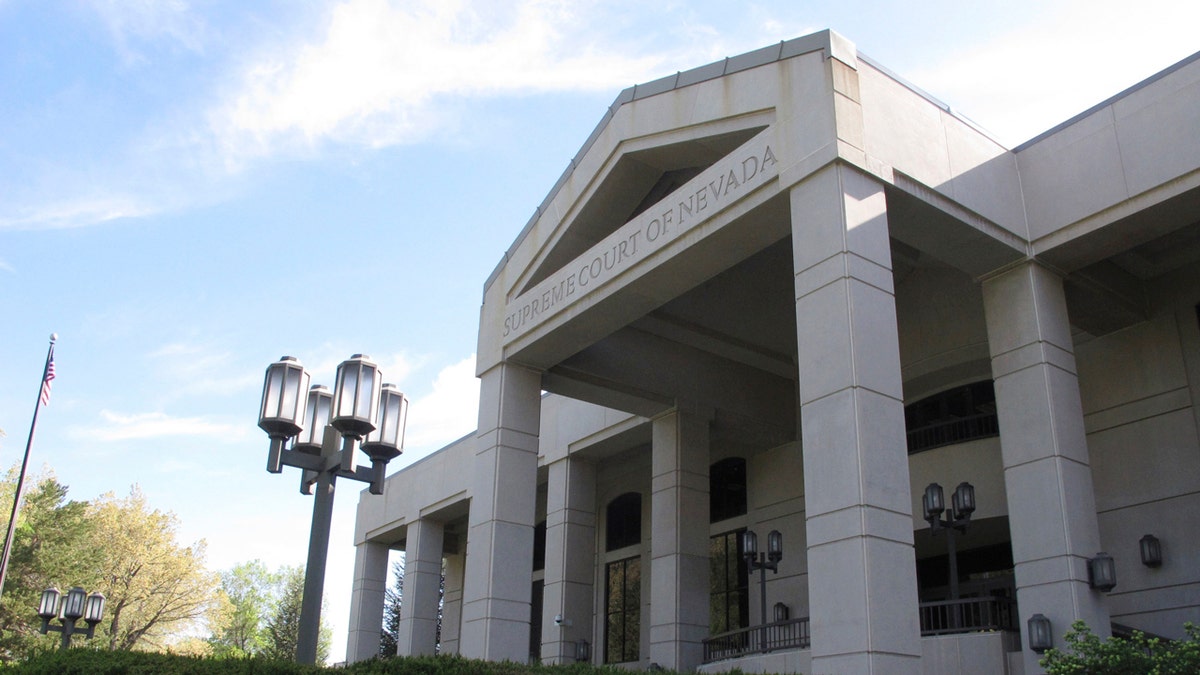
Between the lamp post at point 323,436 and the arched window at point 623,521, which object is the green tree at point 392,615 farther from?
the lamp post at point 323,436

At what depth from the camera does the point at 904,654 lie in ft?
37.4

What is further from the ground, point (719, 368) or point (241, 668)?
point (719, 368)

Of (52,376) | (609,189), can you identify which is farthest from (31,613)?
(609,189)

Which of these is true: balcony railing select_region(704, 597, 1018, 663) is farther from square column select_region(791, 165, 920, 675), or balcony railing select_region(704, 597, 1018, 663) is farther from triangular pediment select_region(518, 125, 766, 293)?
triangular pediment select_region(518, 125, 766, 293)

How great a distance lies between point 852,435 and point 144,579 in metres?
36.8

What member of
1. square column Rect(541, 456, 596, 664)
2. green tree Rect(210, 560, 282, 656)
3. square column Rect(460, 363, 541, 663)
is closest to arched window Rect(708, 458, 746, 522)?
square column Rect(541, 456, 596, 664)

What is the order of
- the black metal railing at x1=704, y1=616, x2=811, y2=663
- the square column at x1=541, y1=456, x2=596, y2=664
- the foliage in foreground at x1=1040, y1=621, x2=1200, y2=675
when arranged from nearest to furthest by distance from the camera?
the foliage in foreground at x1=1040, y1=621, x2=1200, y2=675
the black metal railing at x1=704, y1=616, x2=811, y2=663
the square column at x1=541, y1=456, x2=596, y2=664

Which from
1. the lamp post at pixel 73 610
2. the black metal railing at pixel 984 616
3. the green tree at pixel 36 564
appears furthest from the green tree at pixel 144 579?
the black metal railing at pixel 984 616

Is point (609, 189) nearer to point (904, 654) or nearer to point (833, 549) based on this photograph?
point (833, 549)

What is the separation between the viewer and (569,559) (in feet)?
82.6

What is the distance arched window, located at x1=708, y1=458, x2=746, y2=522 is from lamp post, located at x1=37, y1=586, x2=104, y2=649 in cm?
1418

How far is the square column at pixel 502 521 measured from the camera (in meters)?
18.5

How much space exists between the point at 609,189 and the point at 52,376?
13708 mm

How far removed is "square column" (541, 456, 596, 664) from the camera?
24.7 metres
